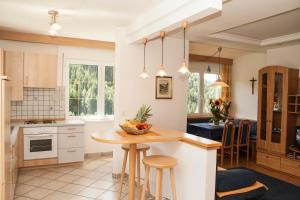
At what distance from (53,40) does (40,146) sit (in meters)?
2.14

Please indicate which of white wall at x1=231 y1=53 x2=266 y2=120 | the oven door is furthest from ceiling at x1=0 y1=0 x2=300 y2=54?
the oven door

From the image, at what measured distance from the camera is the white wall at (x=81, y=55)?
4.92m

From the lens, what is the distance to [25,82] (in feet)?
15.3

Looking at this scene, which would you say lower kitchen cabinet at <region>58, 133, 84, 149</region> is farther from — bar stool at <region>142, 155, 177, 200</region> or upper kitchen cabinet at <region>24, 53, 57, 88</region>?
bar stool at <region>142, 155, 177, 200</region>

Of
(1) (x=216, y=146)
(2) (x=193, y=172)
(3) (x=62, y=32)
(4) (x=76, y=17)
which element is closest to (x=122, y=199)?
(2) (x=193, y=172)

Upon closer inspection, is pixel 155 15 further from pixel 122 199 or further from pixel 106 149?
pixel 106 149

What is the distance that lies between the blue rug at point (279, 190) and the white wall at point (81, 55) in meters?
3.32

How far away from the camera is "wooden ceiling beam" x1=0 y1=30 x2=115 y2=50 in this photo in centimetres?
463

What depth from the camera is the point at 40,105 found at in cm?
507

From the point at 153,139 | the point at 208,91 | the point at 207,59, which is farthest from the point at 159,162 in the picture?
the point at 208,91

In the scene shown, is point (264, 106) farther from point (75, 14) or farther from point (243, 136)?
point (75, 14)

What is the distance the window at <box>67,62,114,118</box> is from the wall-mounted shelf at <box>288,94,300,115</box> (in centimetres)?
380

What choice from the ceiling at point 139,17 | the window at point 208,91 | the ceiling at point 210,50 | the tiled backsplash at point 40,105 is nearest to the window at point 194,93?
the window at point 208,91

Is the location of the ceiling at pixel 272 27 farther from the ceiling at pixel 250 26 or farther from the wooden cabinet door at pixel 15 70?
the wooden cabinet door at pixel 15 70
